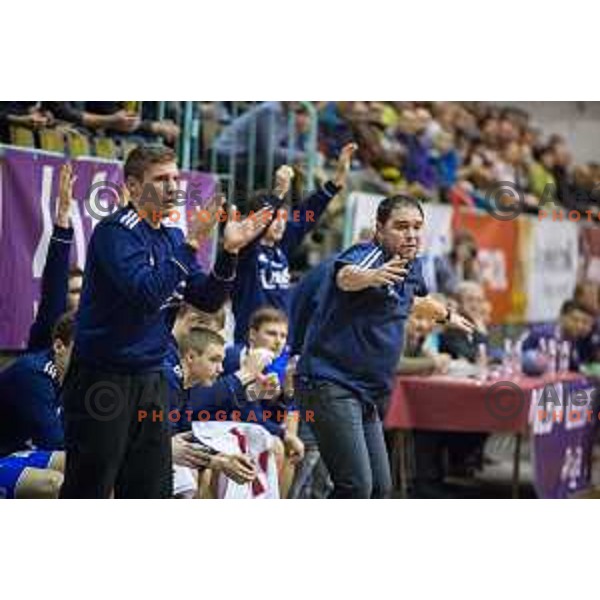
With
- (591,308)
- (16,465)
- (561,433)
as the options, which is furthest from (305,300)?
(591,308)

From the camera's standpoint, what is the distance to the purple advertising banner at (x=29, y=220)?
4.84 metres

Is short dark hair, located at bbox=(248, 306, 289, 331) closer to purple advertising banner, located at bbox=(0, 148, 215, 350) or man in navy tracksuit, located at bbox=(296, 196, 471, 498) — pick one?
man in navy tracksuit, located at bbox=(296, 196, 471, 498)

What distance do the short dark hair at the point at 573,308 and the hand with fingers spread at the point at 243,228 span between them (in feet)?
7.11

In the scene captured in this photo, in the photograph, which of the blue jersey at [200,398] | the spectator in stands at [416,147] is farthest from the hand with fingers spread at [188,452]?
the spectator in stands at [416,147]

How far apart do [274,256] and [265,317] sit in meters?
0.23

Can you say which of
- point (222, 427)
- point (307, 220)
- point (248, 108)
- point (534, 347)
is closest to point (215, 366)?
point (222, 427)

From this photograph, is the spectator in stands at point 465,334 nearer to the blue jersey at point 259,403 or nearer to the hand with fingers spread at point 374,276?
the hand with fingers spread at point 374,276

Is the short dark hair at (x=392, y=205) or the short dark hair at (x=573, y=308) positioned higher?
the short dark hair at (x=392, y=205)

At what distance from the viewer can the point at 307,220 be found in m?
5.30

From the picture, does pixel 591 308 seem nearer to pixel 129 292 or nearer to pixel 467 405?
pixel 467 405

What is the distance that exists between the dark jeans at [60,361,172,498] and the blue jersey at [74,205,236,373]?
6 cm

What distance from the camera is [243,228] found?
506 centimetres
